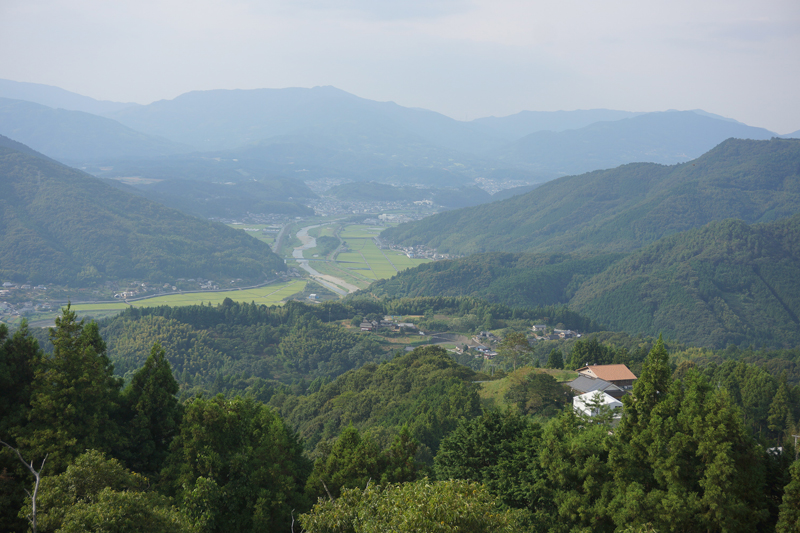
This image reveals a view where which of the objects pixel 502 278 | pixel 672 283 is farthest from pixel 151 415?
pixel 502 278

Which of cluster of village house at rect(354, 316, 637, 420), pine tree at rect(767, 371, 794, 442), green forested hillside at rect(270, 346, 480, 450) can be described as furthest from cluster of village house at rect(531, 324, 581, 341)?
pine tree at rect(767, 371, 794, 442)

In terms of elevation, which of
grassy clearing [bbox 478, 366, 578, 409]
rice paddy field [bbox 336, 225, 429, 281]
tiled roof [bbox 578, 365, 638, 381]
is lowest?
grassy clearing [bbox 478, 366, 578, 409]

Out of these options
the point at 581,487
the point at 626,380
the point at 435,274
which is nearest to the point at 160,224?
the point at 435,274

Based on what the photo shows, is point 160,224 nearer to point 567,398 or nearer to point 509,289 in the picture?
point 509,289

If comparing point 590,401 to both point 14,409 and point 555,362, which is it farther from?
point 14,409

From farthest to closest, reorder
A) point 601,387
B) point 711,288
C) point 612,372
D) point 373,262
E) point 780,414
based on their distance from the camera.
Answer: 1. point 373,262
2. point 711,288
3. point 612,372
4. point 780,414
5. point 601,387

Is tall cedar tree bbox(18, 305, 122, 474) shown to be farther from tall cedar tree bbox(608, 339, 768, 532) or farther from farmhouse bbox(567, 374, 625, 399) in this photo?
farmhouse bbox(567, 374, 625, 399)
